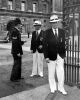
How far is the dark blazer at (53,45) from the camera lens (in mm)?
5406

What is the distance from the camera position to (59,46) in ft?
17.9

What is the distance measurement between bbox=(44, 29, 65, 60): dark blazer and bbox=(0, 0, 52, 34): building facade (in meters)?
35.2

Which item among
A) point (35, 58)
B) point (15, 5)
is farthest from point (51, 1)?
point (35, 58)

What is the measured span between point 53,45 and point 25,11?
137ft

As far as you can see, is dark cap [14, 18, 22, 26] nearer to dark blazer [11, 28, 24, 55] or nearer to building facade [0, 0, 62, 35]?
Result: dark blazer [11, 28, 24, 55]

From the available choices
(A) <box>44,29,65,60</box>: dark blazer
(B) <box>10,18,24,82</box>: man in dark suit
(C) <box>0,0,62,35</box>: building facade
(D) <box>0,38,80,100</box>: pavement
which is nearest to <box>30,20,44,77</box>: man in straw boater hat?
(B) <box>10,18,24,82</box>: man in dark suit

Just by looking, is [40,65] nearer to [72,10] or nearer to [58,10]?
[72,10]

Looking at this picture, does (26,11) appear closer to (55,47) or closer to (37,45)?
(37,45)

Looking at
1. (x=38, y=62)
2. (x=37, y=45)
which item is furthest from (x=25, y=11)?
(x=37, y=45)

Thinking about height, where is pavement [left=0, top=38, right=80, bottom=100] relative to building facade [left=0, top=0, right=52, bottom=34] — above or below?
below

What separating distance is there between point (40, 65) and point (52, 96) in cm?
243

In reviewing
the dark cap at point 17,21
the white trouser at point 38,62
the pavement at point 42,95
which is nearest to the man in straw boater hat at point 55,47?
the pavement at point 42,95

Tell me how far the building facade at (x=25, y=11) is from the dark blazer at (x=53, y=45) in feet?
116

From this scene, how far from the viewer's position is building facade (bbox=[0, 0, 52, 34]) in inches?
1679
